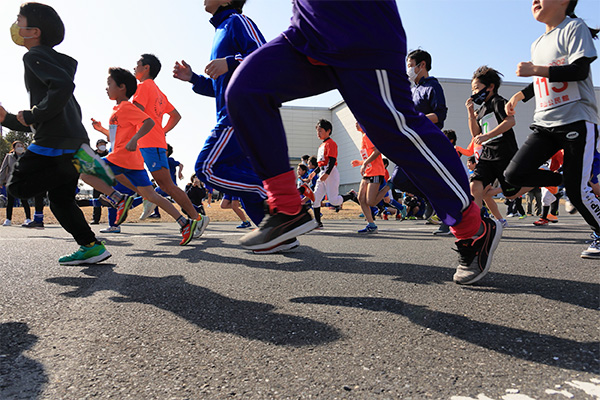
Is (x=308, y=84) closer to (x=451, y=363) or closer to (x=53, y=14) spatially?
(x=451, y=363)

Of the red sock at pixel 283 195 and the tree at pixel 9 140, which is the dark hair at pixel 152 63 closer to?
the red sock at pixel 283 195

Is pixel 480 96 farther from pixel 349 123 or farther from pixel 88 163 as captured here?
pixel 349 123

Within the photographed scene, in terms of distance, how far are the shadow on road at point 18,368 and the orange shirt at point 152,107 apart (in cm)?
372

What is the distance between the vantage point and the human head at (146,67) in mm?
5199

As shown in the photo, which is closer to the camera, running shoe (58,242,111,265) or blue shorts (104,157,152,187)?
running shoe (58,242,111,265)

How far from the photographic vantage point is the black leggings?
113 inches

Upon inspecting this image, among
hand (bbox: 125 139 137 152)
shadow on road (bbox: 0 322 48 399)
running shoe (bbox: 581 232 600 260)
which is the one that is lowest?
running shoe (bbox: 581 232 600 260)

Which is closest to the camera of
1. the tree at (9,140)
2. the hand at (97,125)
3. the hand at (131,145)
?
the hand at (131,145)

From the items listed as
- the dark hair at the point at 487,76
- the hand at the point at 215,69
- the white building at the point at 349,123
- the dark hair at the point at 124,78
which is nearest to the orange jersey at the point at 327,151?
the dark hair at the point at 487,76

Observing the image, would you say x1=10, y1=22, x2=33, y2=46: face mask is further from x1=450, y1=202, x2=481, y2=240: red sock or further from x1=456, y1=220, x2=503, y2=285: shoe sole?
x1=456, y1=220, x2=503, y2=285: shoe sole

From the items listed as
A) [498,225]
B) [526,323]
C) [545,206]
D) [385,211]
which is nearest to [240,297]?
[526,323]

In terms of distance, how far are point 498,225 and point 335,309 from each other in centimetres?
98

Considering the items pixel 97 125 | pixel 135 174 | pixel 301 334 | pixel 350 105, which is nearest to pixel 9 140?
pixel 97 125

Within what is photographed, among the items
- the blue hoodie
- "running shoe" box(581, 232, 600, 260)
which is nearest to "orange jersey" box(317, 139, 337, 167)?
the blue hoodie
